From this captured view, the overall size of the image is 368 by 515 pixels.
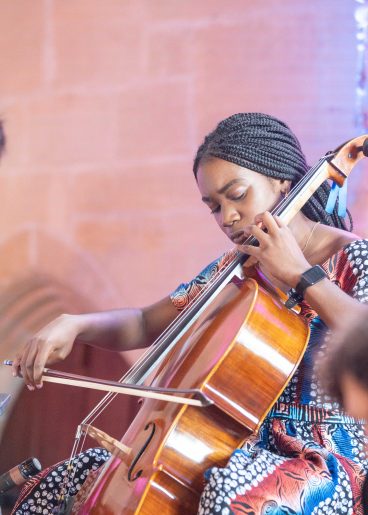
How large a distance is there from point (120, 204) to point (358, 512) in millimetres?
1179

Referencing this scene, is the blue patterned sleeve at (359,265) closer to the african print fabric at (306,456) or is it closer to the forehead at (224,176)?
the african print fabric at (306,456)

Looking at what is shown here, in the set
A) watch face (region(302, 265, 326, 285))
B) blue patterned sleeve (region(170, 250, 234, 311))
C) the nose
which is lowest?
blue patterned sleeve (region(170, 250, 234, 311))

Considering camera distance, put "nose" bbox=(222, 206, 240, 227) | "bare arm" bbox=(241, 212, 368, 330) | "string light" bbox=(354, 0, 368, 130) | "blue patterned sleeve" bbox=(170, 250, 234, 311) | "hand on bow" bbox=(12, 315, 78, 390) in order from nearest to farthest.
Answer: "bare arm" bbox=(241, 212, 368, 330), "hand on bow" bbox=(12, 315, 78, 390), "nose" bbox=(222, 206, 240, 227), "blue patterned sleeve" bbox=(170, 250, 234, 311), "string light" bbox=(354, 0, 368, 130)

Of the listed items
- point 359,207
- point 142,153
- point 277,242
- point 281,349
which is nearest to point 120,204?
point 142,153

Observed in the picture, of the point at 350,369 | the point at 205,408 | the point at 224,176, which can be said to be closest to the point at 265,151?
the point at 224,176

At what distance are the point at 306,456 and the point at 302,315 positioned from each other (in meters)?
0.30

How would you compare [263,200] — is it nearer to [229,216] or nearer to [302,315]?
[229,216]

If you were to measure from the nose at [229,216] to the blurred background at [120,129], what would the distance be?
414 millimetres

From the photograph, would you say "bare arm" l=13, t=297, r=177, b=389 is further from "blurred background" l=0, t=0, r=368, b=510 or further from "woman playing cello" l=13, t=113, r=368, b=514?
"blurred background" l=0, t=0, r=368, b=510

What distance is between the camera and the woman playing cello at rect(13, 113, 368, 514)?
108 cm

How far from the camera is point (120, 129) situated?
212 cm

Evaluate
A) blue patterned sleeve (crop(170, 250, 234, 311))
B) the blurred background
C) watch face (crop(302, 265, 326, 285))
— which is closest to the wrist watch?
watch face (crop(302, 265, 326, 285))

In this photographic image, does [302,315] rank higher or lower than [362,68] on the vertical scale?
lower

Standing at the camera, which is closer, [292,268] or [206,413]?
[206,413]
